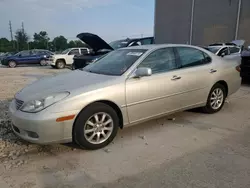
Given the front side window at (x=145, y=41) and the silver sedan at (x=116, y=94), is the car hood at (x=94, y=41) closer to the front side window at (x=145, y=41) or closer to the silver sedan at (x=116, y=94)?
the front side window at (x=145, y=41)

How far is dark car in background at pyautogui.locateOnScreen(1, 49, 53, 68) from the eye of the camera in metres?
18.7

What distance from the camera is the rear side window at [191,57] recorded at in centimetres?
416

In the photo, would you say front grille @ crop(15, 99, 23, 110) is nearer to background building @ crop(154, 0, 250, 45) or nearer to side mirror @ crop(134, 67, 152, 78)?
side mirror @ crop(134, 67, 152, 78)

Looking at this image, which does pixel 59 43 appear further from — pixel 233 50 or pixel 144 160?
pixel 144 160

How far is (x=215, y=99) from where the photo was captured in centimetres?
469

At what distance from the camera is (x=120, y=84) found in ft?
10.9

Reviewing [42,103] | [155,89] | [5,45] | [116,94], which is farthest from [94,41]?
[5,45]

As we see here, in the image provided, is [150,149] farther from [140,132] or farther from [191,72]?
[191,72]

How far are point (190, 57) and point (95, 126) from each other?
2248mm

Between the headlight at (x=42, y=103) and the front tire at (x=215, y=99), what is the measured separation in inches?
114

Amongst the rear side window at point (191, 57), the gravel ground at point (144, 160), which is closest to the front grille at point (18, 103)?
the gravel ground at point (144, 160)

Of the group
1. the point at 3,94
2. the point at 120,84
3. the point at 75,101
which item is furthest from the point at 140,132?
the point at 3,94

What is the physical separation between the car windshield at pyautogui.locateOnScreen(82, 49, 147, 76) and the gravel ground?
105 cm

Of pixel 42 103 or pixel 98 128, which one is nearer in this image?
pixel 42 103
